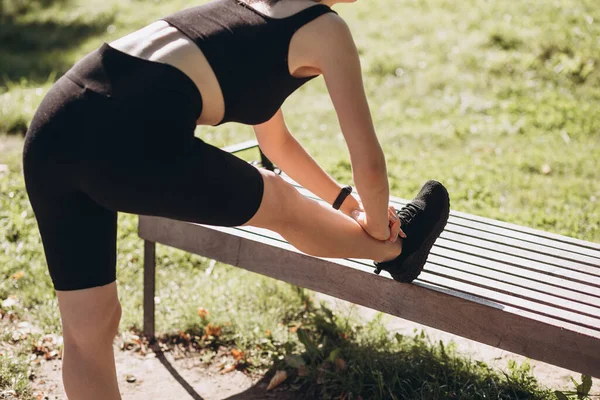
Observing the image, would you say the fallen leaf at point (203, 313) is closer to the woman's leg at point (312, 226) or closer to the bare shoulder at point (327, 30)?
the woman's leg at point (312, 226)

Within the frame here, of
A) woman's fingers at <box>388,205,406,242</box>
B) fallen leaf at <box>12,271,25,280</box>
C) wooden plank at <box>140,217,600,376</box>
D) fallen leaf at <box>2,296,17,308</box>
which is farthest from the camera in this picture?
fallen leaf at <box>12,271,25,280</box>

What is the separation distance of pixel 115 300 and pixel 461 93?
5.03 m

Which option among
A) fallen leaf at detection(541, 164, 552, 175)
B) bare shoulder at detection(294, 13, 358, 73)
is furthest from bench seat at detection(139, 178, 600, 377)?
fallen leaf at detection(541, 164, 552, 175)

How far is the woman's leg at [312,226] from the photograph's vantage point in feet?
7.33

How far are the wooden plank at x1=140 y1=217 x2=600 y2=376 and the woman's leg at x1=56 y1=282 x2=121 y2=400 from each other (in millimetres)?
937

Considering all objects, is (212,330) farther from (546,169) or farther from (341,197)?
(546,169)

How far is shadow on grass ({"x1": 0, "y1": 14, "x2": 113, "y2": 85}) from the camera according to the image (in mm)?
8156

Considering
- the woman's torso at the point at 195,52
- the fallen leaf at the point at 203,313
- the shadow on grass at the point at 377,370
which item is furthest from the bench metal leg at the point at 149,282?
the woman's torso at the point at 195,52

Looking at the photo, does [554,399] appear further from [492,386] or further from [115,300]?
[115,300]

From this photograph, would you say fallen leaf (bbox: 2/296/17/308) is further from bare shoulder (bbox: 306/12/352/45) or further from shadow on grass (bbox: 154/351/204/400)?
bare shoulder (bbox: 306/12/352/45)

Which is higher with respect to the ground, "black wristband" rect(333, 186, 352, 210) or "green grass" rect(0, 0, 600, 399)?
"black wristband" rect(333, 186, 352, 210)

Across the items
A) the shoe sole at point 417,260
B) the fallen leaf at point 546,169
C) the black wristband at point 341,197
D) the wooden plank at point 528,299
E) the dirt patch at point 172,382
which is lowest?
the fallen leaf at point 546,169

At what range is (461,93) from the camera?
263 inches

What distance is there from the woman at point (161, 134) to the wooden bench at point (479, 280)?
0.66m
